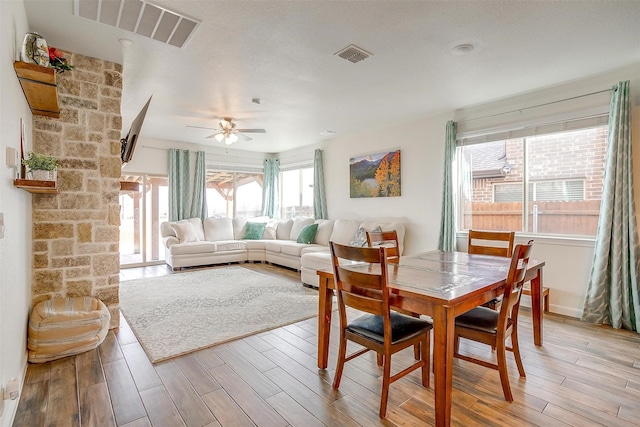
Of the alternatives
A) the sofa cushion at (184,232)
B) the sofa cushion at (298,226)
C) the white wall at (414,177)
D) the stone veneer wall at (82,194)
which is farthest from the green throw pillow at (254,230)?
the stone veneer wall at (82,194)

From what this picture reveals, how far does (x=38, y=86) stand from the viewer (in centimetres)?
203

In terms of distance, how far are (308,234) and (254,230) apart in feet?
5.06

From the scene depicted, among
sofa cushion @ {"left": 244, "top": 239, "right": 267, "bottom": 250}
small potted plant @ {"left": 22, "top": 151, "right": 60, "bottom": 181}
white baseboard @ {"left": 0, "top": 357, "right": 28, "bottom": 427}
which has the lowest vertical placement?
white baseboard @ {"left": 0, "top": 357, "right": 28, "bottom": 427}

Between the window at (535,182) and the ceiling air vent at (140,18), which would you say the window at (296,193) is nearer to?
the window at (535,182)

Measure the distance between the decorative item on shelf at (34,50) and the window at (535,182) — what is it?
14.2ft

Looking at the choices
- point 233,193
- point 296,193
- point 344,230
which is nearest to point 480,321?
point 344,230

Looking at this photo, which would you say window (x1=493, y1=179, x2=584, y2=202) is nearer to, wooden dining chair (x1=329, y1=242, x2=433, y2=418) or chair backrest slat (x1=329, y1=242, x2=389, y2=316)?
wooden dining chair (x1=329, y1=242, x2=433, y2=418)

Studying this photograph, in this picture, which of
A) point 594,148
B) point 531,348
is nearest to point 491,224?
point 594,148

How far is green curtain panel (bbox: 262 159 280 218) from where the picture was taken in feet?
25.4

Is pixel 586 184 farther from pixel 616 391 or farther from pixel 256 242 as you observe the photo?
pixel 256 242

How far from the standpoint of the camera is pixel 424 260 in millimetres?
2639

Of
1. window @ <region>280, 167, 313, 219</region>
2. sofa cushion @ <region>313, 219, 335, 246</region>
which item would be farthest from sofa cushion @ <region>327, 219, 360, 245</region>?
window @ <region>280, 167, 313, 219</region>

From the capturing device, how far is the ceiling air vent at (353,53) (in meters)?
2.65

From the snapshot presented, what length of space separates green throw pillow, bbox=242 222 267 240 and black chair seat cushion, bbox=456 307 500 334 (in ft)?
17.3
